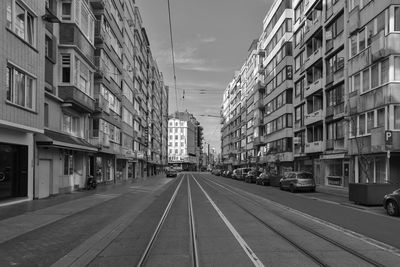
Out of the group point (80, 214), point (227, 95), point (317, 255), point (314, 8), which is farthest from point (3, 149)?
point (227, 95)

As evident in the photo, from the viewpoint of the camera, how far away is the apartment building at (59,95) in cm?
1998

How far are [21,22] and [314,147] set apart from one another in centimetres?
3081

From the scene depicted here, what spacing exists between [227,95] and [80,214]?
124 metres

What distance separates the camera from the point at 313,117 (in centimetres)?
4475

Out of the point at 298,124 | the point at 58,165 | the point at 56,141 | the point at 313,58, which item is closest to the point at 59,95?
the point at 58,165

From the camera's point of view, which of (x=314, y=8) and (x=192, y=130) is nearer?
(x=314, y=8)

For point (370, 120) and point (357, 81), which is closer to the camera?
point (370, 120)

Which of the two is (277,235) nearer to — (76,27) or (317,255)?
(317,255)

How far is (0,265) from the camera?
822cm

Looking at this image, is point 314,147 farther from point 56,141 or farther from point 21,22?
point 21,22

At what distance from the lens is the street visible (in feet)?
27.9

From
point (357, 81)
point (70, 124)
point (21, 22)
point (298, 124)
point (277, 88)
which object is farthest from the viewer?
point (277, 88)

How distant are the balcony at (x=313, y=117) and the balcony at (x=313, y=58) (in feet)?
16.4

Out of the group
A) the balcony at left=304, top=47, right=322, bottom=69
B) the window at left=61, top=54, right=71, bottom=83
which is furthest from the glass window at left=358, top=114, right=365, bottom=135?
the window at left=61, top=54, right=71, bottom=83
